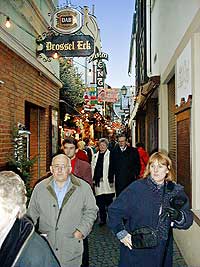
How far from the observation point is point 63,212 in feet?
15.8

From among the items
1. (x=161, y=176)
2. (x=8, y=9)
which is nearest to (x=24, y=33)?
(x=8, y=9)

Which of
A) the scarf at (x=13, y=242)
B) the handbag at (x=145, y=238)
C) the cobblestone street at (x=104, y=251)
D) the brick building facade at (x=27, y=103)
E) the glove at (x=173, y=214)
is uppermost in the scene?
the brick building facade at (x=27, y=103)

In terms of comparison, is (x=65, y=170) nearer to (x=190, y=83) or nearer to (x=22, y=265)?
(x=22, y=265)

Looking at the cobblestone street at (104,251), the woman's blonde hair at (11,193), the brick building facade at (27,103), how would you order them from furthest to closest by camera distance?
the brick building facade at (27,103) → the cobblestone street at (104,251) → the woman's blonde hair at (11,193)

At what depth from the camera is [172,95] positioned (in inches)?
456

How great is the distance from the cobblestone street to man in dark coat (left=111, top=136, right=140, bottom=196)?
135cm

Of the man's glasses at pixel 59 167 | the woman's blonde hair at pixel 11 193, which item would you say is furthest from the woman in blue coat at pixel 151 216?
the woman's blonde hair at pixel 11 193

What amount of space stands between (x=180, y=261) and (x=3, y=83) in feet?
12.7

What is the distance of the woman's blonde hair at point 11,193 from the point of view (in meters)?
2.76

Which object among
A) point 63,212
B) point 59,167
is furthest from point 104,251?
point 59,167

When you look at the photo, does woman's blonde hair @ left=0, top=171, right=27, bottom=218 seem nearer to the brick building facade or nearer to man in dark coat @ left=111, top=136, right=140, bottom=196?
the brick building facade

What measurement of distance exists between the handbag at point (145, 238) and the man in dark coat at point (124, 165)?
5.79 metres

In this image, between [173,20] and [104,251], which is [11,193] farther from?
[173,20]

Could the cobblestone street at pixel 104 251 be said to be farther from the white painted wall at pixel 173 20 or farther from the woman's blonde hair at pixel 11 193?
the woman's blonde hair at pixel 11 193
